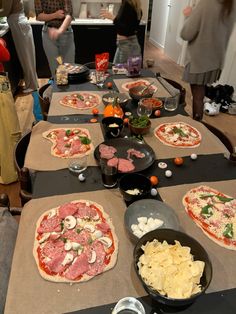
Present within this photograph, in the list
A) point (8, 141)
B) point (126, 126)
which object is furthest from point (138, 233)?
point (8, 141)

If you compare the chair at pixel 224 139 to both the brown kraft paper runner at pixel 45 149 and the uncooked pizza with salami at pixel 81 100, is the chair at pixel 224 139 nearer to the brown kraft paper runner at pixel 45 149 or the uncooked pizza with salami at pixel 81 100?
the brown kraft paper runner at pixel 45 149

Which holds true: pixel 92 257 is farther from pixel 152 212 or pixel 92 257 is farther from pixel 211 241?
pixel 211 241

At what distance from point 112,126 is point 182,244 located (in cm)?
90

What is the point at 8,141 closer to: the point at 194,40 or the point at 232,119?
the point at 194,40

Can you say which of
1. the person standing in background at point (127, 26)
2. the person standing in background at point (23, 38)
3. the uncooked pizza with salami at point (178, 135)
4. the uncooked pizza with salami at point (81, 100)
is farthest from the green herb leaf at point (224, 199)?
the person standing in background at point (23, 38)

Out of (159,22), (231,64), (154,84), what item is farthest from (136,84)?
(159,22)

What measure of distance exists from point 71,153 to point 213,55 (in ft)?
5.95

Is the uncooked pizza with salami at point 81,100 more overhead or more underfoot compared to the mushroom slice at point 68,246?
more overhead

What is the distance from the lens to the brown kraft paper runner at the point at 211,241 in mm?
947

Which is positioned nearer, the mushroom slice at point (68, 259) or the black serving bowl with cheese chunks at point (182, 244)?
the black serving bowl with cheese chunks at point (182, 244)

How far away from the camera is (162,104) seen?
2.10m

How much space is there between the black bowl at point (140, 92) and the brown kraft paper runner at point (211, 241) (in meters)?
0.99

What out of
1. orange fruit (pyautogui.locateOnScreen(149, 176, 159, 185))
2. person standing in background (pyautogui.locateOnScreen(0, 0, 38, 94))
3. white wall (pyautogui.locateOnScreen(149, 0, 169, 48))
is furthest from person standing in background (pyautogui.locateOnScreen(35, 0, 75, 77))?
white wall (pyautogui.locateOnScreen(149, 0, 169, 48))

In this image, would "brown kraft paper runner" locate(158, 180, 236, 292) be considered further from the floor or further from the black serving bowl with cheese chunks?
the floor
